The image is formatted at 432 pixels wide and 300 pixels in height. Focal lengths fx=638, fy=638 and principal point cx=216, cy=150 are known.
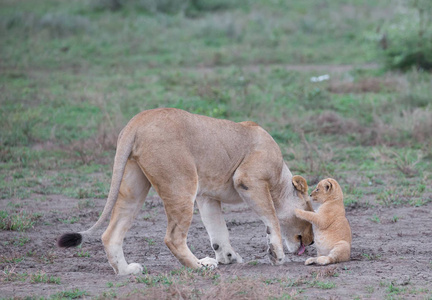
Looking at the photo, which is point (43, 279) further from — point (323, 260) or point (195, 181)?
point (323, 260)

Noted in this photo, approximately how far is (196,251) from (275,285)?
1.60 meters

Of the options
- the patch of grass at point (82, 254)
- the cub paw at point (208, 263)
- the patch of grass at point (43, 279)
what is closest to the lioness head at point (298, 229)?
the cub paw at point (208, 263)

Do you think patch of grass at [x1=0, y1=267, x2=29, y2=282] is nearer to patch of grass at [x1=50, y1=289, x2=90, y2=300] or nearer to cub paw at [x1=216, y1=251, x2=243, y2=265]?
patch of grass at [x1=50, y1=289, x2=90, y2=300]

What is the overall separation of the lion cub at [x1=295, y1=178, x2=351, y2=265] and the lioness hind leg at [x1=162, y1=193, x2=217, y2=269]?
41.3 inches

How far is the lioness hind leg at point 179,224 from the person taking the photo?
4809mm

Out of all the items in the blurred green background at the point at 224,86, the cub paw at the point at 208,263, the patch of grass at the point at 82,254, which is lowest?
the blurred green background at the point at 224,86

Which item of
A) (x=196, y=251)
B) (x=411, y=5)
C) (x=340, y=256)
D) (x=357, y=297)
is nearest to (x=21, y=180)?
(x=196, y=251)

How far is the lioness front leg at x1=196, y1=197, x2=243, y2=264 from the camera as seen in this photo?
546 cm

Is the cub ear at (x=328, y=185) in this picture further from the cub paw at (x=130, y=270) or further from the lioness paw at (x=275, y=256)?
the cub paw at (x=130, y=270)

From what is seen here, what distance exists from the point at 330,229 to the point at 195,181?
130 centimetres

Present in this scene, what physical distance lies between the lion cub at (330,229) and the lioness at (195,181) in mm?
171

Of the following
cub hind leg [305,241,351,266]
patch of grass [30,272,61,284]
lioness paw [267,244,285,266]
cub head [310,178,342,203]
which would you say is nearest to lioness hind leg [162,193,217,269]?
lioness paw [267,244,285,266]

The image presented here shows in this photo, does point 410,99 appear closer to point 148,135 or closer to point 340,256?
point 340,256

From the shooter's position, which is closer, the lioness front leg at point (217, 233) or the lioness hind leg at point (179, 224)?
the lioness hind leg at point (179, 224)
